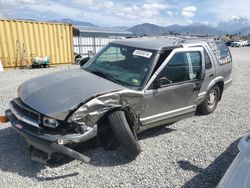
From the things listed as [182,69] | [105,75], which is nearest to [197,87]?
[182,69]

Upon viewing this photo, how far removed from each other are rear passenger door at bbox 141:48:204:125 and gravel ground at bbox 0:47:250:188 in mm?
509

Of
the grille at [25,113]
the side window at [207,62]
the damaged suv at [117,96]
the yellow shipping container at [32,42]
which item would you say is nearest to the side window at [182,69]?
the damaged suv at [117,96]

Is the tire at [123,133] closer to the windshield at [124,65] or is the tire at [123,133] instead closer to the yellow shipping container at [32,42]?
the windshield at [124,65]

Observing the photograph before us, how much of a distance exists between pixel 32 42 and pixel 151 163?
12.4 m

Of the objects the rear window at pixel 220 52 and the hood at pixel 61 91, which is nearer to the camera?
the hood at pixel 61 91

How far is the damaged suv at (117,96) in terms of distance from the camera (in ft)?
10.8

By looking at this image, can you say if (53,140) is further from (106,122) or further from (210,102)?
(210,102)

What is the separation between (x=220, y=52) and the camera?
6.11m

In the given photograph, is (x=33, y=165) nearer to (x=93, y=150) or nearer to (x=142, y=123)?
(x=93, y=150)

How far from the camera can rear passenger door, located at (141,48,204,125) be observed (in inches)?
164

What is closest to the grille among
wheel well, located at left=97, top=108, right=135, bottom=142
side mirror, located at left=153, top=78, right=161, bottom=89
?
wheel well, located at left=97, top=108, right=135, bottom=142

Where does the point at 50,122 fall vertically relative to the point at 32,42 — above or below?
above

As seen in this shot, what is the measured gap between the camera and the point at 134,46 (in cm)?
471

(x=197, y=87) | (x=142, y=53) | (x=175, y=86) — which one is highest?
(x=142, y=53)
